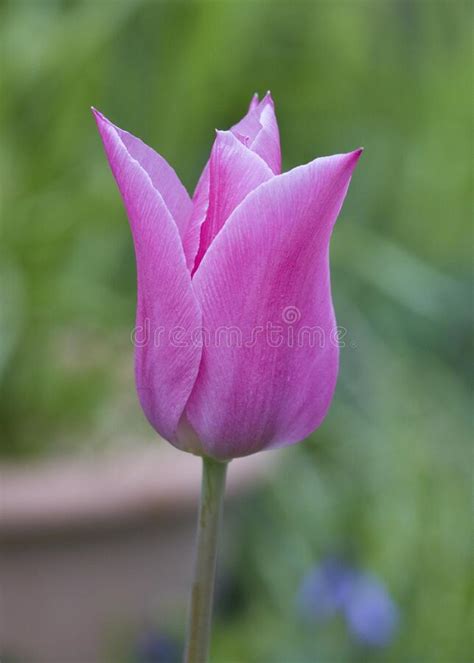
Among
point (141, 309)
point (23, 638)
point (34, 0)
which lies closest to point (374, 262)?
point (34, 0)

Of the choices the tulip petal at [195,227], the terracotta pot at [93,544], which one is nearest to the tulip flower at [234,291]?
the tulip petal at [195,227]

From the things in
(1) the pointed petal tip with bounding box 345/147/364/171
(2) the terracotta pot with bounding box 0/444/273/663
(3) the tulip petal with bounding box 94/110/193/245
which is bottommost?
A: (2) the terracotta pot with bounding box 0/444/273/663

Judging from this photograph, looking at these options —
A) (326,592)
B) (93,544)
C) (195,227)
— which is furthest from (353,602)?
(195,227)

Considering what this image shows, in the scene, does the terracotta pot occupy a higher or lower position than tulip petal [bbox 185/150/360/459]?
lower

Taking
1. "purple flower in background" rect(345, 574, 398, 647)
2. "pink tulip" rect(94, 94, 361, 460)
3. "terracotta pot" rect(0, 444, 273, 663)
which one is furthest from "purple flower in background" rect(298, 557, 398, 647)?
"pink tulip" rect(94, 94, 361, 460)

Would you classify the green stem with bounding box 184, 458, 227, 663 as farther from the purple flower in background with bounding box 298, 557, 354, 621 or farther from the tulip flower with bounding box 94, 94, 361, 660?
the purple flower in background with bounding box 298, 557, 354, 621

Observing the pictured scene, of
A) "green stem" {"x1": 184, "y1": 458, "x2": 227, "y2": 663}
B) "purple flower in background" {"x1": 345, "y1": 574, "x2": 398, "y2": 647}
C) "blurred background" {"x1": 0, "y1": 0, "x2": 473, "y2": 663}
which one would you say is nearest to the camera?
"green stem" {"x1": 184, "y1": 458, "x2": 227, "y2": 663}

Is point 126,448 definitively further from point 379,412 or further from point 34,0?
point 34,0
